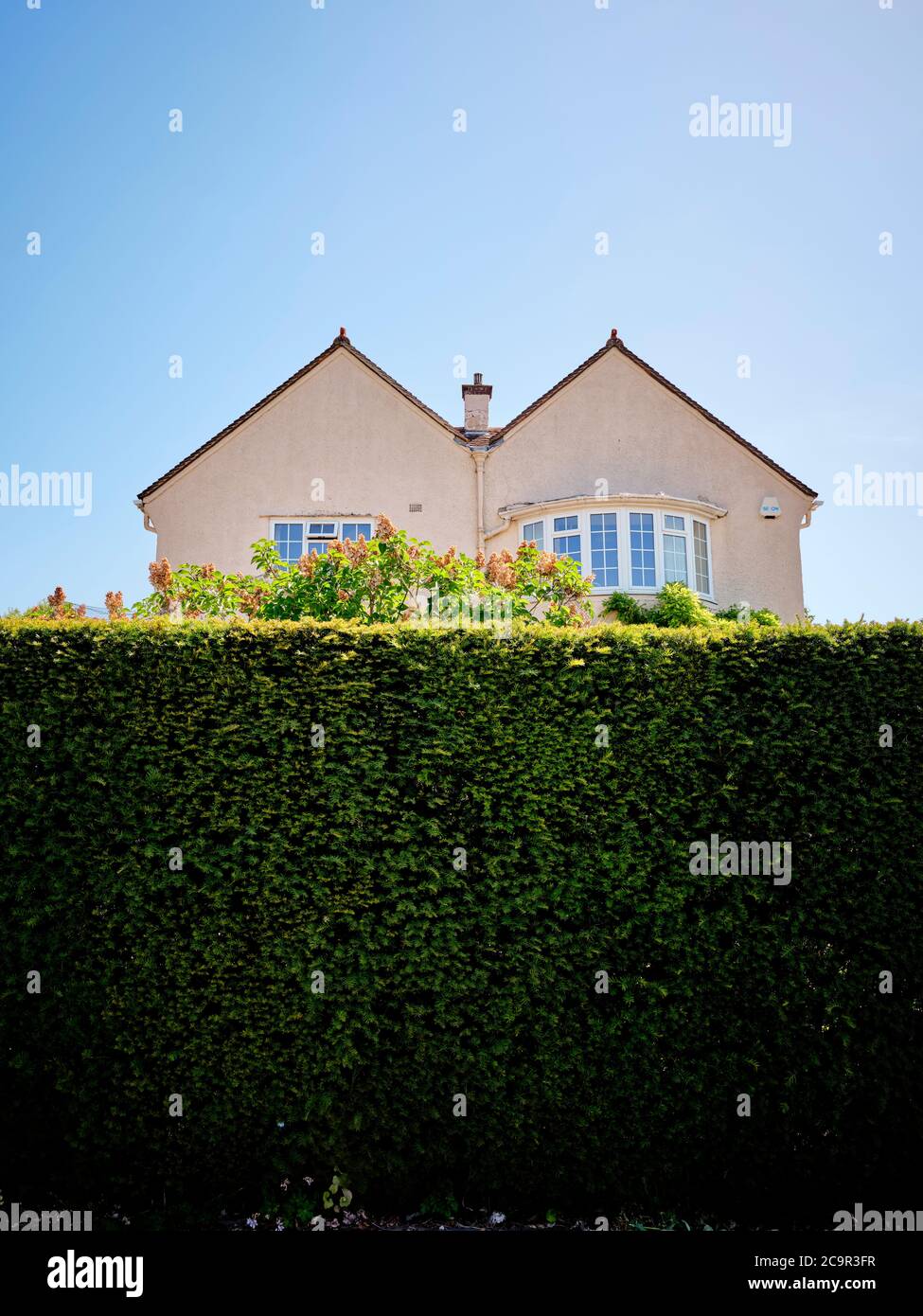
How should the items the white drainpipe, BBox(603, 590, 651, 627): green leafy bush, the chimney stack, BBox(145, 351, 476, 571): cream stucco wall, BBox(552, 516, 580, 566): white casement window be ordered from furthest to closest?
the chimney stack → the white drainpipe → BBox(145, 351, 476, 571): cream stucco wall → BBox(552, 516, 580, 566): white casement window → BBox(603, 590, 651, 627): green leafy bush

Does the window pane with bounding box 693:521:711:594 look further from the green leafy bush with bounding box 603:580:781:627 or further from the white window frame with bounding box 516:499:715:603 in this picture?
the green leafy bush with bounding box 603:580:781:627

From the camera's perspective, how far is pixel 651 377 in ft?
59.9

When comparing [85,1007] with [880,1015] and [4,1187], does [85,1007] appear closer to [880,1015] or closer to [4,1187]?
[4,1187]

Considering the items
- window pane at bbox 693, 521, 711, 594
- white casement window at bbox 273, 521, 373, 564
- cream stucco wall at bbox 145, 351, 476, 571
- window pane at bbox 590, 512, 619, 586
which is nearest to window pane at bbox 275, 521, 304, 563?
white casement window at bbox 273, 521, 373, 564

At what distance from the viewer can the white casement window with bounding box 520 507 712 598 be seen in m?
16.8

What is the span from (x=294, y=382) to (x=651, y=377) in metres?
7.71

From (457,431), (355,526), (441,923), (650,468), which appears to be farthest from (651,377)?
(441,923)

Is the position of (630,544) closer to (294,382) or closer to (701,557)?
(701,557)

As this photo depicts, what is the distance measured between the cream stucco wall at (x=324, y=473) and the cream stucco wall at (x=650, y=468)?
1.05 m

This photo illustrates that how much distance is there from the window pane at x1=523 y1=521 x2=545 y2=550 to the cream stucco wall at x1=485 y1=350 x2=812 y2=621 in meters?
0.23

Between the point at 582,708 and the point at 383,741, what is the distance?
3.97ft

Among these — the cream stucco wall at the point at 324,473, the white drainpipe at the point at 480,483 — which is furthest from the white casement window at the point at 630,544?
the cream stucco wall at the point at 324,473

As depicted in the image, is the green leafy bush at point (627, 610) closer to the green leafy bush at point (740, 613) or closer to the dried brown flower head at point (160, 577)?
the green leafy bush at point (740, 613)
